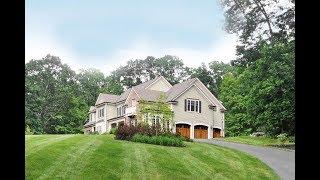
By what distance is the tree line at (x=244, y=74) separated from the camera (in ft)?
15.3

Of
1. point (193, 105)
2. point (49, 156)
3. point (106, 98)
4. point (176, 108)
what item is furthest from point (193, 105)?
point (49, 156)

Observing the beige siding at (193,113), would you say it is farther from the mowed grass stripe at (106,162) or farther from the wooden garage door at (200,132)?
the mowed grass stripe at (106,162)

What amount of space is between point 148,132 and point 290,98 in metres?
1.76

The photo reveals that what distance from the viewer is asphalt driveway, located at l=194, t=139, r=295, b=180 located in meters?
5.05

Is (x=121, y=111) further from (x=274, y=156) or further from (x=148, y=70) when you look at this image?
(x=274, y=156)

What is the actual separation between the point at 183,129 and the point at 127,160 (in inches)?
32.5

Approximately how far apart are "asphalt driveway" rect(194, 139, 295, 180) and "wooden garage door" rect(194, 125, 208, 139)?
0.19 ft

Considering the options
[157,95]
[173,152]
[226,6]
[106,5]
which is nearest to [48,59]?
[106,5]

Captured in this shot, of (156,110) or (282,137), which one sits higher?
(156,110)

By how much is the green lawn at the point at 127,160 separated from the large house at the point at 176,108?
0.19 m

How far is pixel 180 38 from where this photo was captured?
16.2 ft

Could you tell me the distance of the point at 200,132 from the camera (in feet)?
17.2

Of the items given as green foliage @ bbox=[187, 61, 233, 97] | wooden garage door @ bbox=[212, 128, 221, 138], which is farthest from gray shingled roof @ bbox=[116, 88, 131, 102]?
wooden garage door @ bbox=[212, 128, 221, 138]

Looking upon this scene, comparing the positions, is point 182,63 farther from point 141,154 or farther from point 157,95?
point 141,154
